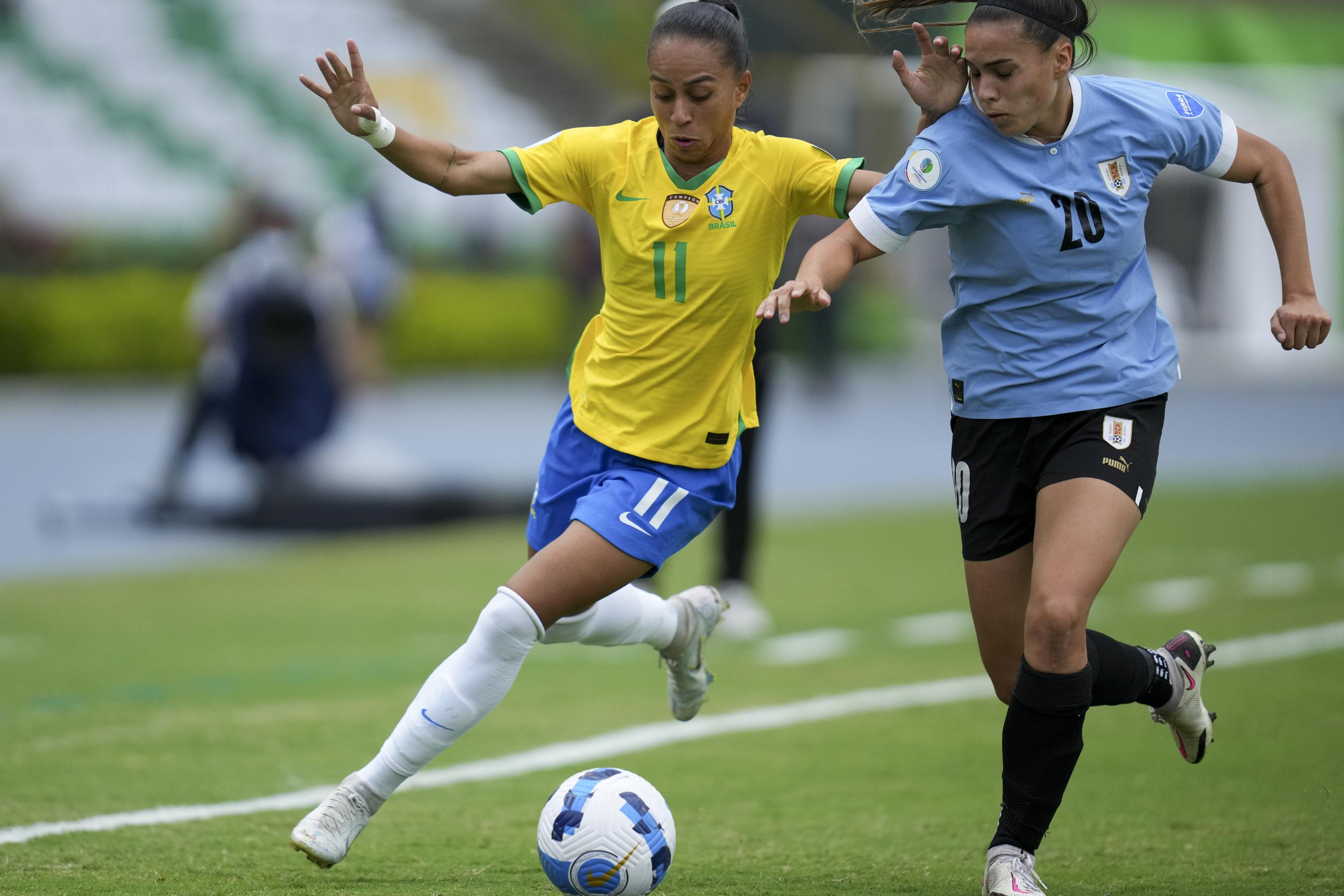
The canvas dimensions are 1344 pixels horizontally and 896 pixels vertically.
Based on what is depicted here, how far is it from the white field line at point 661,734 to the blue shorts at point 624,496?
1236 millimetres

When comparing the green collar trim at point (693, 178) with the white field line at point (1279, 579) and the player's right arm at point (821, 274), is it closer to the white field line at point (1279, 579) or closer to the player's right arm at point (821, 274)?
the player's right arm at point (821, 274)

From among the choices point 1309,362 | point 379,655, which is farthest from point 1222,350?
point 379,655

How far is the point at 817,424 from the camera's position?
21141 millimetres

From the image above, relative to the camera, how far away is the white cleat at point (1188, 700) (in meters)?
4.23

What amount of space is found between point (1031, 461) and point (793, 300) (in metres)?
0.86

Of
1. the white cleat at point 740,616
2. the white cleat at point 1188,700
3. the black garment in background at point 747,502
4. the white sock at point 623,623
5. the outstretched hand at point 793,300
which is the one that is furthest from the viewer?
the white cleat at point 740,616

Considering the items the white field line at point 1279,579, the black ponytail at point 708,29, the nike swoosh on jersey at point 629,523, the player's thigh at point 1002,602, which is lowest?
the white field line at point 1279,579

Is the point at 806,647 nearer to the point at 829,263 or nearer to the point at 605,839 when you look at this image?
the point at 605,839

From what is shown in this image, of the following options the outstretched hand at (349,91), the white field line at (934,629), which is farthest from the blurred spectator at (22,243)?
the outstretched hand at (349,91)

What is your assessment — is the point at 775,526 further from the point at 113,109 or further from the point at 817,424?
the point at 113,109

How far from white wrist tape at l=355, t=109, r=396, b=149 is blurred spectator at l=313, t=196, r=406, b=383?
12.1 metres

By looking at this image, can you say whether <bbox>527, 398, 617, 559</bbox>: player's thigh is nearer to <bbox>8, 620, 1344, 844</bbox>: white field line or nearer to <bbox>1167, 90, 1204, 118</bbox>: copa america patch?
<bbox>8, 620, 1344, 844</bbox>: white field line

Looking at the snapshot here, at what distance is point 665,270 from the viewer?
13.4 ft

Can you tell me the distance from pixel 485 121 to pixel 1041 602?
29279 mm
